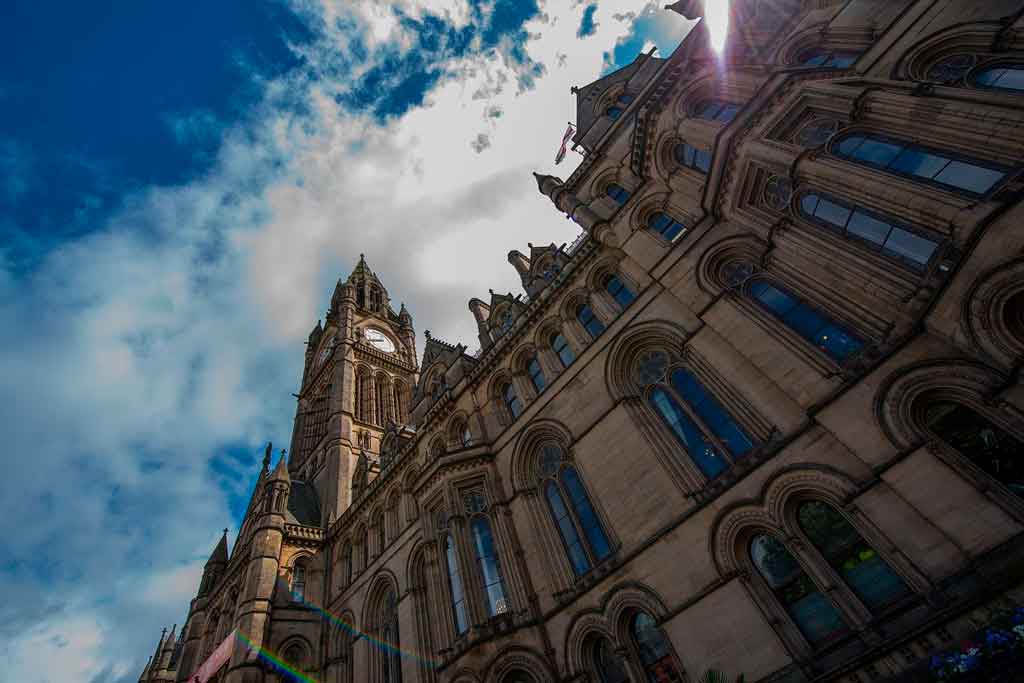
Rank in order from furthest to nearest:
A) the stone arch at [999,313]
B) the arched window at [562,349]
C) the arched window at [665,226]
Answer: the arched window at [562,349], the arched window at [665,226], the stone arch at [999,313]

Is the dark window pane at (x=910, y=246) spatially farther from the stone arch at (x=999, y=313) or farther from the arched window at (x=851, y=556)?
the arched window at (x=851, y=556)

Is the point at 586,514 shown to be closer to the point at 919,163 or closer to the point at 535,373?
the point at 535,373

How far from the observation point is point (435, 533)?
17172mm

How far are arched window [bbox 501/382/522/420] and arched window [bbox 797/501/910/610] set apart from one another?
9.63 meters

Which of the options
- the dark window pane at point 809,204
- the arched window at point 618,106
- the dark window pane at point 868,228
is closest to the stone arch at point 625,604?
the dark window pane at point 868,228

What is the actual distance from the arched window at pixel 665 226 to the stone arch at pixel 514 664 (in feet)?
37.7

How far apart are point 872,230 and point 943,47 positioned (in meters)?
3.56

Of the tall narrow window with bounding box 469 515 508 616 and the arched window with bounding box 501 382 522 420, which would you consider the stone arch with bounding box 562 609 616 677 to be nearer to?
the tall narrow window with bounding box 469 515 508 616

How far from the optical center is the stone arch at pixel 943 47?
8.75m

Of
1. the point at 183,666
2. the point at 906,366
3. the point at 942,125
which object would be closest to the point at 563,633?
the point at 906,366

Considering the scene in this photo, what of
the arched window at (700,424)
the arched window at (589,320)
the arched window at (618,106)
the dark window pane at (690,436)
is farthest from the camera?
the arched window at (618,106)

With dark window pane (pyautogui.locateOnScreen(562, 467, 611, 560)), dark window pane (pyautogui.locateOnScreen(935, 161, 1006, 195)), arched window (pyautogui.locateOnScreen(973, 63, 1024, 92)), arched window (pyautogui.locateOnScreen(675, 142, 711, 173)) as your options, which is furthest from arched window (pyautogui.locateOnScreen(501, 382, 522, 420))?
arched window (pyautogui.locateOnScreen(973, 63, 1024, 92))

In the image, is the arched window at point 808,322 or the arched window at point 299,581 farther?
the arched window at point 299,581

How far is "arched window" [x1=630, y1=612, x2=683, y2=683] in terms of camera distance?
1037 centimetres
